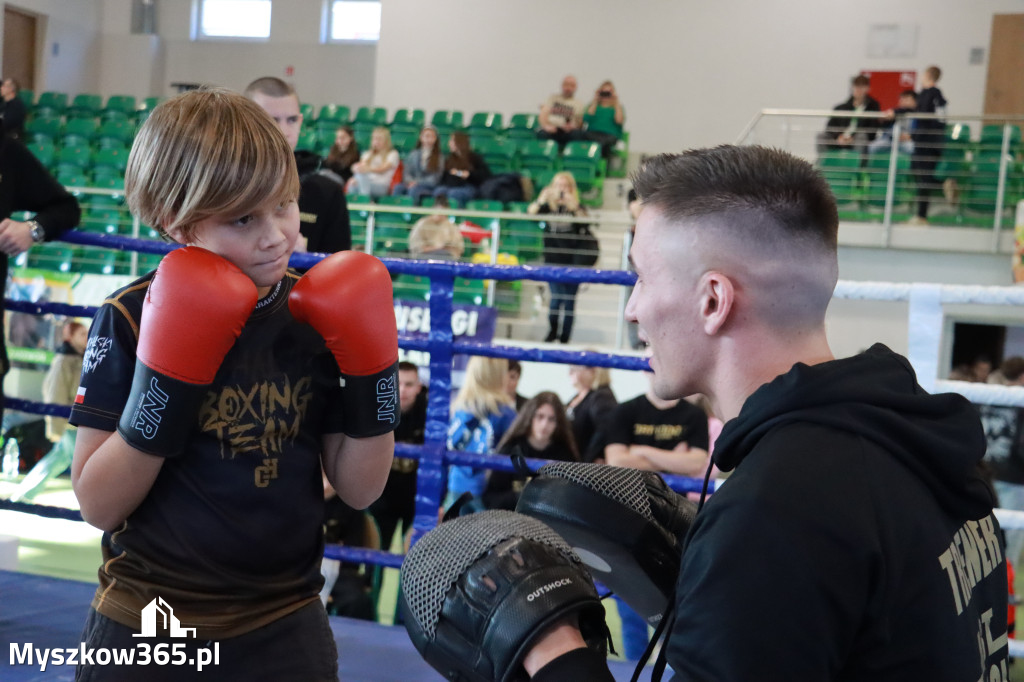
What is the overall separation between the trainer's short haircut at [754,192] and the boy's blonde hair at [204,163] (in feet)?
1.73

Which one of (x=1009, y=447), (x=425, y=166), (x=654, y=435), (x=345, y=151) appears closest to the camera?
(x=654, y=435)

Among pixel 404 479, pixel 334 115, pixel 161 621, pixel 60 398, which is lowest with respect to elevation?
pixel 60 398

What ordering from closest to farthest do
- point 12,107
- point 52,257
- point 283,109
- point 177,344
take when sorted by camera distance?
point 177,344, point 283,109, point 52,257, point 12,107

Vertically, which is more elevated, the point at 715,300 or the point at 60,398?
the point at 715,300

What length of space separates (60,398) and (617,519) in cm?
514

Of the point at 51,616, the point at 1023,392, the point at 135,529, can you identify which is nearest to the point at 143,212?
the point at 135,529

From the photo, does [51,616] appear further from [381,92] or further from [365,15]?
[365,15]

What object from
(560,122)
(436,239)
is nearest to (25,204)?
(436,239)

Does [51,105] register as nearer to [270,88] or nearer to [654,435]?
[270,88]

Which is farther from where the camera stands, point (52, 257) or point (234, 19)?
point (234, 19)

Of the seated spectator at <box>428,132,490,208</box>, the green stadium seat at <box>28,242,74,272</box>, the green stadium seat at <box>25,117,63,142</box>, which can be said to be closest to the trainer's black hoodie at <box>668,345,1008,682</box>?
the seated spectator at <box>428,132,490,208</box>

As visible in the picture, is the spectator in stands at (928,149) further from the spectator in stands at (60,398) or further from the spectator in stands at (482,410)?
the spectator in stands at (60,398)

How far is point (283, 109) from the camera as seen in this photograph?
8.14 ft

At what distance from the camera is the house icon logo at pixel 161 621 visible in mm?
1177
